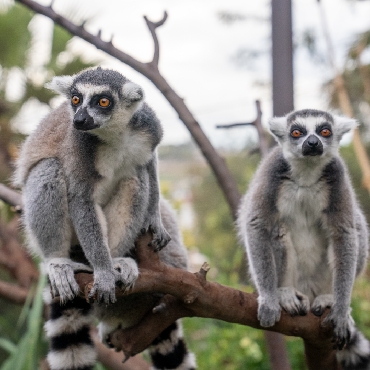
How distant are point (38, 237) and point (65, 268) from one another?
0.30 meters

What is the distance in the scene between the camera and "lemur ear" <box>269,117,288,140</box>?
356cm

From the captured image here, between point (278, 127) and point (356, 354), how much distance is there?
1462mm

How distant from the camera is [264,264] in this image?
3262 millimetres

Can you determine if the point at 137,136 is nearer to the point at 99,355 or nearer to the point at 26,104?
the point at 99,355

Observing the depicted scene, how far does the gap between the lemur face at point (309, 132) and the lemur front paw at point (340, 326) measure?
3.06 feet

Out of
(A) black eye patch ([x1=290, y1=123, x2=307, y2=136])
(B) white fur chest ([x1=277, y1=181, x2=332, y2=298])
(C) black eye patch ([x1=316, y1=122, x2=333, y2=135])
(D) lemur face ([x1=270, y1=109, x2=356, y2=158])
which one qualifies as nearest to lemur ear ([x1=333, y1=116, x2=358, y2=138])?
(D) lemur face ([x1=270, y1=109, x2=356, y2=158])

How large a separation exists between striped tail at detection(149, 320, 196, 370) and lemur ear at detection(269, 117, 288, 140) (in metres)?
1.37

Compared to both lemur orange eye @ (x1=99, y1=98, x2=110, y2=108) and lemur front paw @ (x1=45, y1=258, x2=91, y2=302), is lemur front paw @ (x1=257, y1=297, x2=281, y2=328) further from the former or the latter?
lemur orange eye @ (x1=99, y1=98, x2=110, y2=108)

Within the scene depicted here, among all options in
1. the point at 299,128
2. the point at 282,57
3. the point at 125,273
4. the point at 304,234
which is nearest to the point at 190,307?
the point at 125,273

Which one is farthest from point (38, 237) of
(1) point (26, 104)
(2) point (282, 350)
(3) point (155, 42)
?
(1) point (26, 104)

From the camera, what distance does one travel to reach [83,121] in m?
2.79

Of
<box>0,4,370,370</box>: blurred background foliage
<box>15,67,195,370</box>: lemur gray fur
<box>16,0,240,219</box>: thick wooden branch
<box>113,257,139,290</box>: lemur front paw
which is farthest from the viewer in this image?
<box>0,4,370,370</box>: blurred background foliage

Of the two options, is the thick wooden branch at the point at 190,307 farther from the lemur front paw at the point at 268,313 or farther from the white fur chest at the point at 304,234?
the white fur chest at the point at 304,234

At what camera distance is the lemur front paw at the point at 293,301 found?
3146 millimetres
